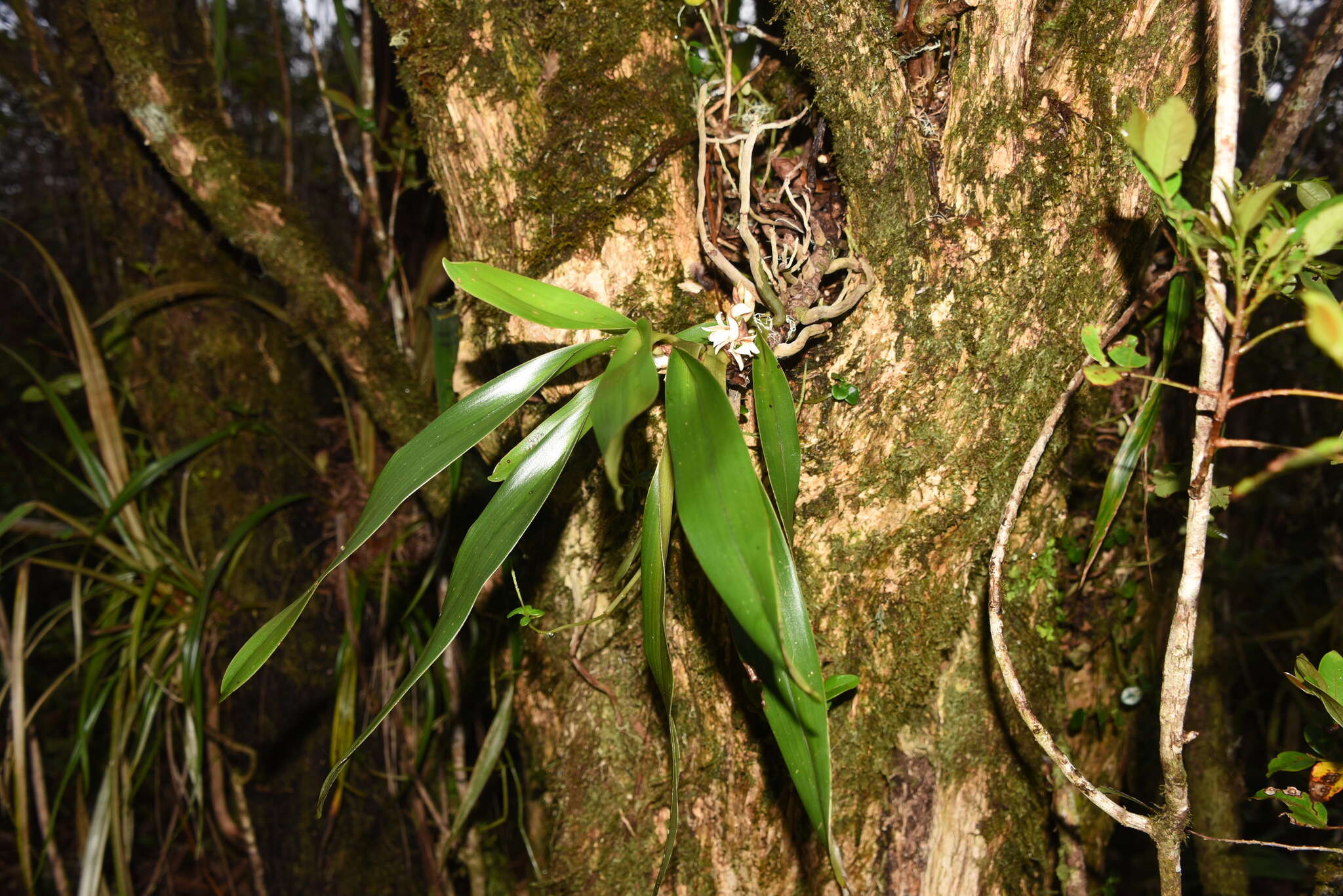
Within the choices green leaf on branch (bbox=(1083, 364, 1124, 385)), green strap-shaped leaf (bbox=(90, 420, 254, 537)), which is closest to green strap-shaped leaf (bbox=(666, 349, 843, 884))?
green leaf on branch (bbox=(1083, 364, 1124, 385))

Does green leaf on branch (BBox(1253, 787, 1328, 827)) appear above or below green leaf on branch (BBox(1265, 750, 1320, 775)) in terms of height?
below

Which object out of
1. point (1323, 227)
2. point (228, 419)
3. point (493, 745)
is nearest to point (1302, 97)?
point (1323, 227)

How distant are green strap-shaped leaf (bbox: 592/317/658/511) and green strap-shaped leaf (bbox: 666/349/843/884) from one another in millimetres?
37

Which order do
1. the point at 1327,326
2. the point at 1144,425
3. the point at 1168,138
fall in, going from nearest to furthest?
the point at 1327,326, the point at 1168,138, the point at 1144,425

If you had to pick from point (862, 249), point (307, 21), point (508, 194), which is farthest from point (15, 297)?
point (862, 249)

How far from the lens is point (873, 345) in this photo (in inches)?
24.8

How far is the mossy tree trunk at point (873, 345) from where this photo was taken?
1.96ft

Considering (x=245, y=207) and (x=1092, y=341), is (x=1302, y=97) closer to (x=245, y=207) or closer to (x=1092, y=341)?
(x=1092, y=341)

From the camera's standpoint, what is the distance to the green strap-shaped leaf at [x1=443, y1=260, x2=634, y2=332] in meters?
0.52

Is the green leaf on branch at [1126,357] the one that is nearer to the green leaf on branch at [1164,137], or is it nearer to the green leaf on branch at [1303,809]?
the green leaf on branch at [1164,137]

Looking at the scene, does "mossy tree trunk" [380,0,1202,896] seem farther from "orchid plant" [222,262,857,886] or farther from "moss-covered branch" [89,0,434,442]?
"moss-covered branch" [89,0,434,442]

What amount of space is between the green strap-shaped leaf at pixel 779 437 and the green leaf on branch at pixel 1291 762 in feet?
1.63

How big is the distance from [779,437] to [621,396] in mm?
165

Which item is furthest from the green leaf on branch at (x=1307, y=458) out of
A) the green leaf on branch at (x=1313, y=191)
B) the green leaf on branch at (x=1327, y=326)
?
the green leaf on branch at (x=1313, y=191)
